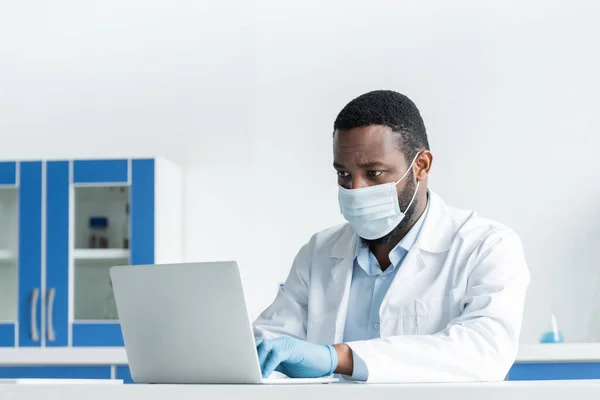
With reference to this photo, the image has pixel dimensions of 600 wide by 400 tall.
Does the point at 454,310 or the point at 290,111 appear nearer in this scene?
the point at 454,310

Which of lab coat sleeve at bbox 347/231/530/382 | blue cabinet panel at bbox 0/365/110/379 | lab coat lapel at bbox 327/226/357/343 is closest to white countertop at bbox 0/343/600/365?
blue cabinet panel at bbox 0/365/110/379

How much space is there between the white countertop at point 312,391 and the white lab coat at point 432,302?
354mm

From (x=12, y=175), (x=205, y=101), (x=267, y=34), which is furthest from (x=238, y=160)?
(x=12, y=175)

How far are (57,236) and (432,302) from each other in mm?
2408

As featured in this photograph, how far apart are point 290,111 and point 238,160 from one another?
34cm

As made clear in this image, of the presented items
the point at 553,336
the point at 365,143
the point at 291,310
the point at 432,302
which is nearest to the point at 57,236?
the point at 291,310

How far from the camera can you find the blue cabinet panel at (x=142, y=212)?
13.0 feet

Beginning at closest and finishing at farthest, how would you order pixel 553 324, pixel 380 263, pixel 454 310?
pixel 454 310, pixel 380 263, pixel 553 324

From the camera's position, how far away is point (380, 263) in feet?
7.33

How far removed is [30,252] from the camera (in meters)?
4.00

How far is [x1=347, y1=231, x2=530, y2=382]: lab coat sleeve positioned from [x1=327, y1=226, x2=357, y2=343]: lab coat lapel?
0.31m

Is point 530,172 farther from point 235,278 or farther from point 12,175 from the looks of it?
point 235,278

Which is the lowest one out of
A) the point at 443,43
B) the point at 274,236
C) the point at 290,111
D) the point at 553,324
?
the point at 553,324

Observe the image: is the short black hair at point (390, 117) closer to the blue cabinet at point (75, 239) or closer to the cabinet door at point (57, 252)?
the blue cabinet at point (75, 239)
